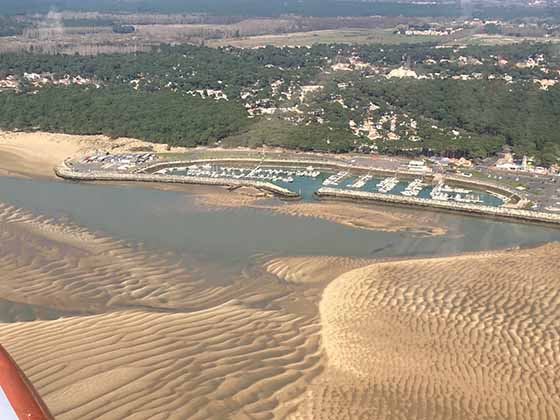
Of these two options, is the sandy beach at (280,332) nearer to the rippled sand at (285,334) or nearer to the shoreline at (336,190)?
the rippled sand at (285,334)

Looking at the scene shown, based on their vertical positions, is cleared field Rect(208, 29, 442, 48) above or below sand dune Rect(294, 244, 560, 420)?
above

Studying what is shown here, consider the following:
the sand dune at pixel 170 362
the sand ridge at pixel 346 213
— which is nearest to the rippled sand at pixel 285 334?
the sand dune at pixel 170 362

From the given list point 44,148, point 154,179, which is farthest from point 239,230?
point 44,148

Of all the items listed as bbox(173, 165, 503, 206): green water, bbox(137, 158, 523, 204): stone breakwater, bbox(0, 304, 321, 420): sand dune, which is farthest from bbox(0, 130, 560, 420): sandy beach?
bbox(137, 158, 523, 204): stone breakwater

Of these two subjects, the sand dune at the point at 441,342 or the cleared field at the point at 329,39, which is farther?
the cleared field at the point at 329,39

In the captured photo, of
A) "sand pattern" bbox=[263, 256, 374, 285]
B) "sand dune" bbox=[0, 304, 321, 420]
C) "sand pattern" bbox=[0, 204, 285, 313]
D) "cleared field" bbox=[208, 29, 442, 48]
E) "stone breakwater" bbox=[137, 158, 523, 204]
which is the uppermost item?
"cleared field" bbox=[208, 29, 442, 48]

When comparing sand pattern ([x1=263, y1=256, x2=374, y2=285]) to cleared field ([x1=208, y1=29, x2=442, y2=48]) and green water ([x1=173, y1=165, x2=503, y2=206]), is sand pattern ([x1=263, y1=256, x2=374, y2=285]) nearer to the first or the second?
green water ([x1=173, y1=165, x2=503, y2=206])

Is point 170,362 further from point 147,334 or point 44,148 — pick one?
point 44,148
